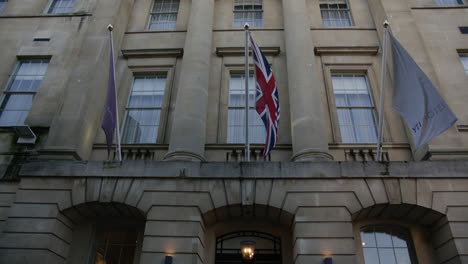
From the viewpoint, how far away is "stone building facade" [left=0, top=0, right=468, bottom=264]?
31.5ft

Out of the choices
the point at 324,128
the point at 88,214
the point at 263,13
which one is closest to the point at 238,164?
the point at 324,128

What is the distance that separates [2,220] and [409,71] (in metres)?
12.6

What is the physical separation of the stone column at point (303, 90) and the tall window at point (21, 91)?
9.84 meters

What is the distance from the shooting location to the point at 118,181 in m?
10.2

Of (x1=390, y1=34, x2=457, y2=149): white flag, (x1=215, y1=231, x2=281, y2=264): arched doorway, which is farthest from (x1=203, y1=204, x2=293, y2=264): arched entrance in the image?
(x1=390, y1=34, x2=457, y2=149): white flag

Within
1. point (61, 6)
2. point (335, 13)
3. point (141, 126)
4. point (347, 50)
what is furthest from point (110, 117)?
point (335, 13)

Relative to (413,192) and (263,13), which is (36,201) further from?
(263,13)

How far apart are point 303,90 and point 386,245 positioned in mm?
5439

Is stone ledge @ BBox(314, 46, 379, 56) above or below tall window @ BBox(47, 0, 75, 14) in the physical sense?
below

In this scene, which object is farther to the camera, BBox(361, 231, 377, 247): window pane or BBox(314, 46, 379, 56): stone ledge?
BBox(314, 46, 379, 56): stone ledge

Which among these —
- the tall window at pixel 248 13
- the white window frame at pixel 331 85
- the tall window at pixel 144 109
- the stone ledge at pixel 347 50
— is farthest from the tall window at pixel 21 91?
the white window frame at pixel 331 85

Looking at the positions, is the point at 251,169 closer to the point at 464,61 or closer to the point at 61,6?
the point at 464,61

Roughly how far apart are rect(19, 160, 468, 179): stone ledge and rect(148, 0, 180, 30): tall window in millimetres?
7789

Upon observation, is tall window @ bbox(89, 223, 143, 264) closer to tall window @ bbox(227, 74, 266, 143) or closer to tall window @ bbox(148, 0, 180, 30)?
tall window @ bbox(227, 74, 266, 143)
